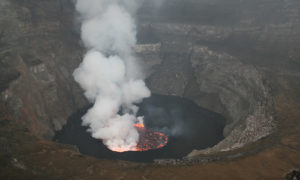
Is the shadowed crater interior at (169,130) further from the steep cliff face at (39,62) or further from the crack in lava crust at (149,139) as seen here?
the steep cliff face at (39,62)

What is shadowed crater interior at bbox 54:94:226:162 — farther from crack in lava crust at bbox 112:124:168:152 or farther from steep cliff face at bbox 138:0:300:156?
steep cliff face at bbox 138:0:300:156

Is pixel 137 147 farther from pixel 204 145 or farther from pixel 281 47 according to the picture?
pixel 281 47

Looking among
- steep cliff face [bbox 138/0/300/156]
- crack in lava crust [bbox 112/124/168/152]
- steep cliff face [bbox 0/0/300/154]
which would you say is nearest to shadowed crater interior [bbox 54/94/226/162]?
crack in lava crust [bbox 112/124/168/152]

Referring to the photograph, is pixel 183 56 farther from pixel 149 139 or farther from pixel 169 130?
pixel 149 139

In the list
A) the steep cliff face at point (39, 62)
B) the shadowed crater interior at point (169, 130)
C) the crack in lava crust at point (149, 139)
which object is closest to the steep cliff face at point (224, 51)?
the shadowed crater interior at point (169, 130)

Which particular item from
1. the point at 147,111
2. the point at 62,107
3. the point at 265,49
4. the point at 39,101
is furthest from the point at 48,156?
the point at 265,49

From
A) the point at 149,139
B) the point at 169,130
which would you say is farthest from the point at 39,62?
the point at 169,130
